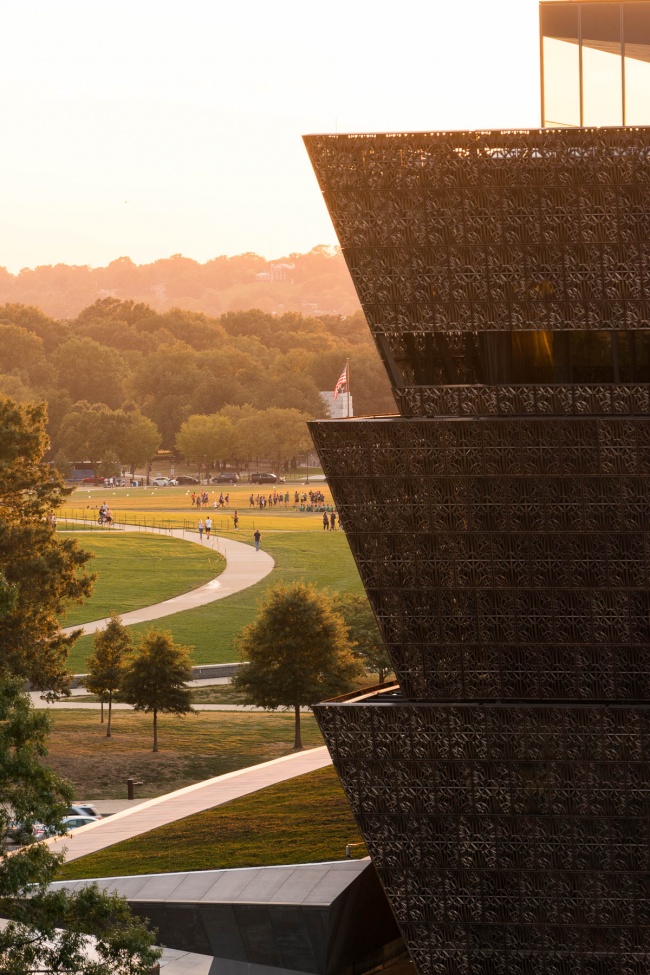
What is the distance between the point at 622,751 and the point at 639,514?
382 centimetres

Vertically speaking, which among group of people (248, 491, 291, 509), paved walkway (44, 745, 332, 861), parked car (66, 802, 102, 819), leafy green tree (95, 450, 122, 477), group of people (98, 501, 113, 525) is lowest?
parked car (66, 802, 102, 819)

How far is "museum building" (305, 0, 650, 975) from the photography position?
20.2 m

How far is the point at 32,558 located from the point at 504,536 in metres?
28.4

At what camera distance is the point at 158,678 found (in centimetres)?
4866

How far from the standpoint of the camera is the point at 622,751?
21406mm

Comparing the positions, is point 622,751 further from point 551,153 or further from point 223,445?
point 223,445

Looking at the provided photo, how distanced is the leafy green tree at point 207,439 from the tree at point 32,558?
95479 mm

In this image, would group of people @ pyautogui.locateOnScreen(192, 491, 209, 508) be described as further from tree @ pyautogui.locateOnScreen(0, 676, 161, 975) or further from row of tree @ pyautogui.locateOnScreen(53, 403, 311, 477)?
tree @ pyautogui.locateOnScreen(0, 676, 161, 975)

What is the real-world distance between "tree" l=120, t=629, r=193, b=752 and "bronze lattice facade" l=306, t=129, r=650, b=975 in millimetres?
26586

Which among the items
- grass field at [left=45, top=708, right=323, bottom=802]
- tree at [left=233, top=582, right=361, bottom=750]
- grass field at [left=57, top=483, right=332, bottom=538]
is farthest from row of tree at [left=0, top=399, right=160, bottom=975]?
grass field at [left=57, top=483, right=332, bottom=538]

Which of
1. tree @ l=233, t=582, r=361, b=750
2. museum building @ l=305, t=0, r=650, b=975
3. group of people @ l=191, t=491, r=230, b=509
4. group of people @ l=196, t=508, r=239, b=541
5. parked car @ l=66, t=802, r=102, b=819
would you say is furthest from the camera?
group of people @ l=191, t=491, r=230, b=509

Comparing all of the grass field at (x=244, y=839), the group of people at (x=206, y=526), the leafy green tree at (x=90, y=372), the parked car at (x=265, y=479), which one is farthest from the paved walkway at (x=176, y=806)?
the leafy green tree at (x=90, y=372)

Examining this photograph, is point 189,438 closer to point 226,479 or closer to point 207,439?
point 207,439

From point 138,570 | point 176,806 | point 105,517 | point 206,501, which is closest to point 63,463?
point 206,501
